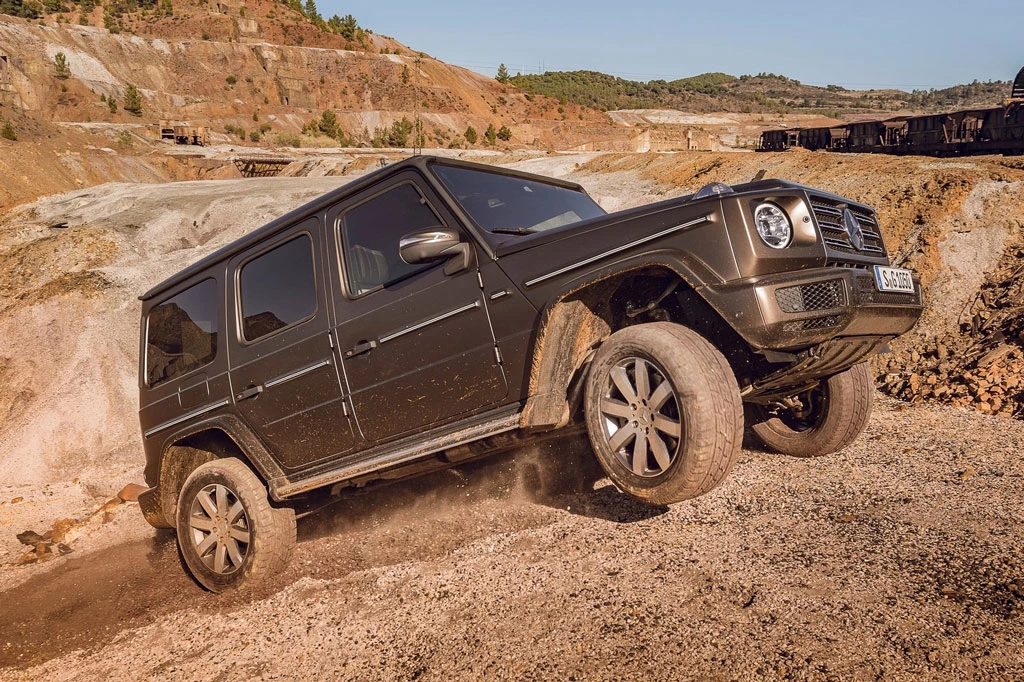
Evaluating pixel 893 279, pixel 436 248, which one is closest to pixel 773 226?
pixel 893 279

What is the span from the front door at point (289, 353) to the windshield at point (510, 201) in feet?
3.08

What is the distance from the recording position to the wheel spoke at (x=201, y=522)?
15.1 feet

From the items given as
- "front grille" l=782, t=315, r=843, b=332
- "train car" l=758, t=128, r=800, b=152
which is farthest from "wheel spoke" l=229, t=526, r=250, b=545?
"train car" l=758, t=128, r=800, b=152

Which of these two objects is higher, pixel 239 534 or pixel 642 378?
pixel 642 378

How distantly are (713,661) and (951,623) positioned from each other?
2.93 feet

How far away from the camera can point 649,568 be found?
3.47 meters

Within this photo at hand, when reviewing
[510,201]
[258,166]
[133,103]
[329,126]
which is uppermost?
[133,103]

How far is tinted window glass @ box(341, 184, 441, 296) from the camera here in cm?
389

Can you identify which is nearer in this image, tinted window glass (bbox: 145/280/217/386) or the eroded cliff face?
tinted window glass (bbox: 145/280/217/386)

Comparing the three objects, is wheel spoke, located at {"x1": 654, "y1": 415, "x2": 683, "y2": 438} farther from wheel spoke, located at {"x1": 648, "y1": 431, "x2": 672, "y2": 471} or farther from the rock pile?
the rock pile

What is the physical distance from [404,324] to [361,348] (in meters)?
0.33

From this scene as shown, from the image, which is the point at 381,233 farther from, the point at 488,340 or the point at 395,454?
the point at 395,454

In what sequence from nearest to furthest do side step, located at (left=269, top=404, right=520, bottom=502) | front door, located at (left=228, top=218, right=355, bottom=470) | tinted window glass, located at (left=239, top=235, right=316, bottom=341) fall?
side step, located at (left=269, top=404, right=520, bottom=502)
front door, located at (left=228, top=218, right=355, bottom=470)
tinted window glass, located at (left=239, top=235, right=316, bottom=341)

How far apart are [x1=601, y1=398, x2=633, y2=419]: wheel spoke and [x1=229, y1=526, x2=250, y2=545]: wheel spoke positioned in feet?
8.26
